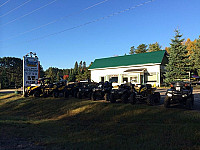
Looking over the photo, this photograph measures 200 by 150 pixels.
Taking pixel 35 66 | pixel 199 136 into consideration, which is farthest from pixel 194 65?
pixel 199 136

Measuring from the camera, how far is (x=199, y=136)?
5277 millimetres

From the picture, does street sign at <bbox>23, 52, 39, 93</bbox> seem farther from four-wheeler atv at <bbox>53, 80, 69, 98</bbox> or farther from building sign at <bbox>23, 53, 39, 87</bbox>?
four-wheeler atv at <bbox>53, 80, 69, 98</bbox>

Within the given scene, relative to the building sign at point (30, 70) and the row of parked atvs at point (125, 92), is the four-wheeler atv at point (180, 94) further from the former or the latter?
the building sign at point (30, 70)

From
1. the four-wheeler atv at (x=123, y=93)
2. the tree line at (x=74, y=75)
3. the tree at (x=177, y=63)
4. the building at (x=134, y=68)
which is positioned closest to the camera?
the four-wheeler atv at (x=123, y=93)

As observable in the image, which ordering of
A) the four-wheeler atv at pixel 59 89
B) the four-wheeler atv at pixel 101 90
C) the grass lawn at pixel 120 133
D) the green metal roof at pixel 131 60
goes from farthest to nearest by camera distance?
the green metal roof at pixel 131 60
the four-wheeler atv at pixel 59 89
the four-wheeler atv at pixel 101 90
the grass lawn at pixel 120 133

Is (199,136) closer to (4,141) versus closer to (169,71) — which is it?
(4,141)

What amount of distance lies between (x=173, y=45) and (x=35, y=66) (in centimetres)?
2256

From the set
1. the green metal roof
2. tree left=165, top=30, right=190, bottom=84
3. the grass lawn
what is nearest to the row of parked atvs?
the grass lawn

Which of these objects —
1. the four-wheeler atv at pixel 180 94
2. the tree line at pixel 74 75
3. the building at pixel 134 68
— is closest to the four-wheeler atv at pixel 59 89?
the four-wheeler atv at pixel 180 94

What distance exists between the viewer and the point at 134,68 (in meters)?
33.8

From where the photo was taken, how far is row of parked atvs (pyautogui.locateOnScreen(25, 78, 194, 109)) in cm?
957

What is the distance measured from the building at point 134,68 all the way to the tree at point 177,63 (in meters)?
2.14

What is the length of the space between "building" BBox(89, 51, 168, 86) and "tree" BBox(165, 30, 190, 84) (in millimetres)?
2138

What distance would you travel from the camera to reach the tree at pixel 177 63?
2795cm
